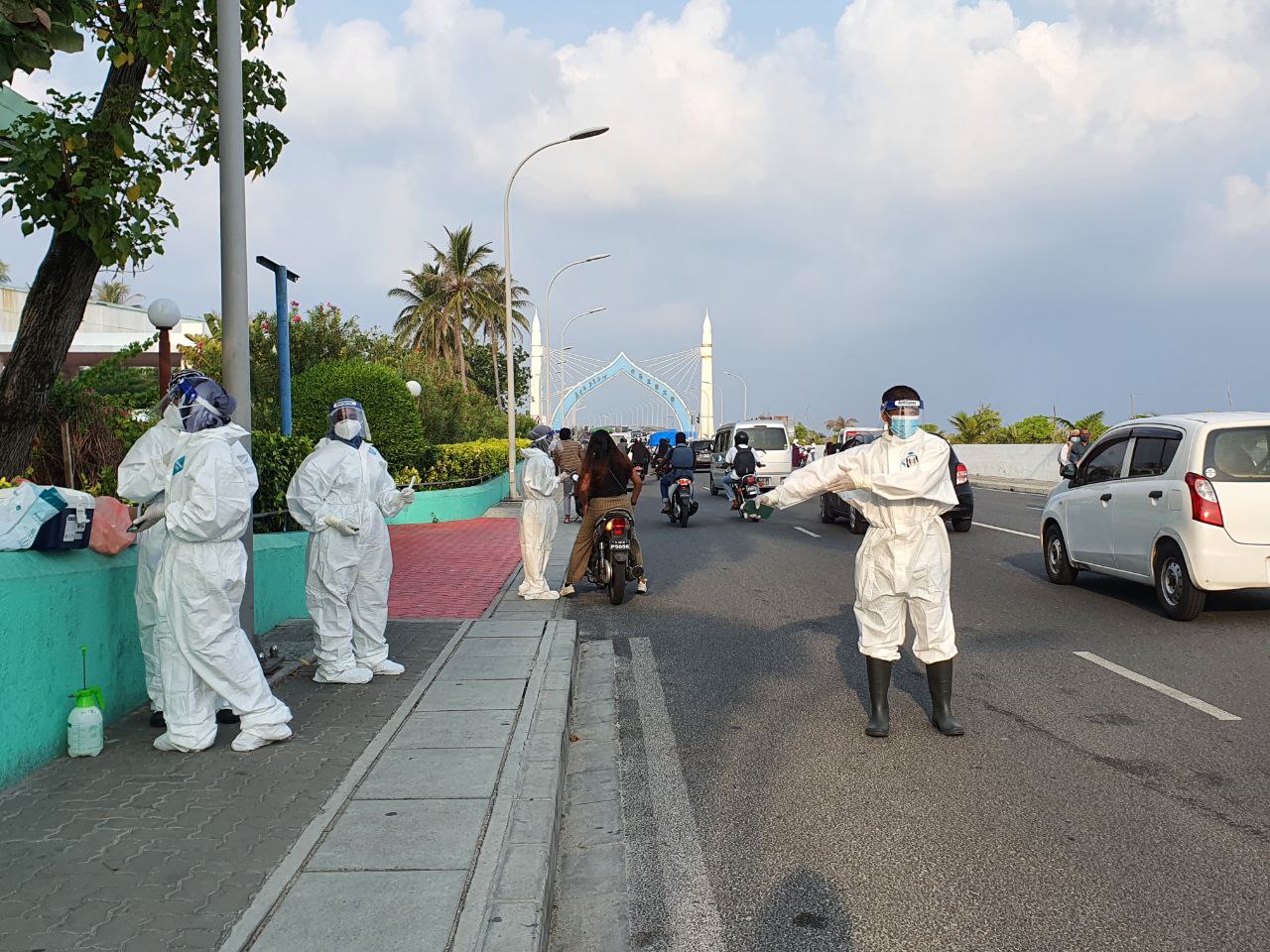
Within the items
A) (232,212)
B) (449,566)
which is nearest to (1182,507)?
(232,212)

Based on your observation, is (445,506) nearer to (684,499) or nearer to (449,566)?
(684,499)

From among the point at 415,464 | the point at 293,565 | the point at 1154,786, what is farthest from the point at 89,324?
the point at 1154,786

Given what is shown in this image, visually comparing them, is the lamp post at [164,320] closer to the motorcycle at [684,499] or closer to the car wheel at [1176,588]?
the car wheel at [1176,588]

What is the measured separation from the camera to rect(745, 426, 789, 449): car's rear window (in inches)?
1075

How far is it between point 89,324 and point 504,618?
32.6 m

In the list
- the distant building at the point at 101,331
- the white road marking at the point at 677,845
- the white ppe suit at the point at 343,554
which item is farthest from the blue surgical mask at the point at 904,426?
the distant building at the point at 101,331

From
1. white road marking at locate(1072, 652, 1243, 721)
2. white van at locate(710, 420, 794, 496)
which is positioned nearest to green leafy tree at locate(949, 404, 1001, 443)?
white van at locate(710, 420, 794, 496)

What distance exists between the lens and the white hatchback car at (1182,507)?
8.64 m

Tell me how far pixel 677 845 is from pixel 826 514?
16.2 metres

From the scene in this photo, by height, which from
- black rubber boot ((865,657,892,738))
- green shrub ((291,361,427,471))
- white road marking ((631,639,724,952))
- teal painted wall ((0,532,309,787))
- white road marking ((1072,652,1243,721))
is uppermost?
green shrub ((291,361,427,471))

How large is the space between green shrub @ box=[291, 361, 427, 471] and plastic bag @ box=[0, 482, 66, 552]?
1271cm

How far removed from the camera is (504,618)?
950 cm

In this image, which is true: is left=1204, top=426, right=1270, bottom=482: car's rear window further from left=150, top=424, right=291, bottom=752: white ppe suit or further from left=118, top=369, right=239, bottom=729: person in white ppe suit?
left=118, top=369, right=239, bottom=729: person in white ppe suit

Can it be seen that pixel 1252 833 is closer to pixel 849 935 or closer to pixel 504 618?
pixel 849 935
